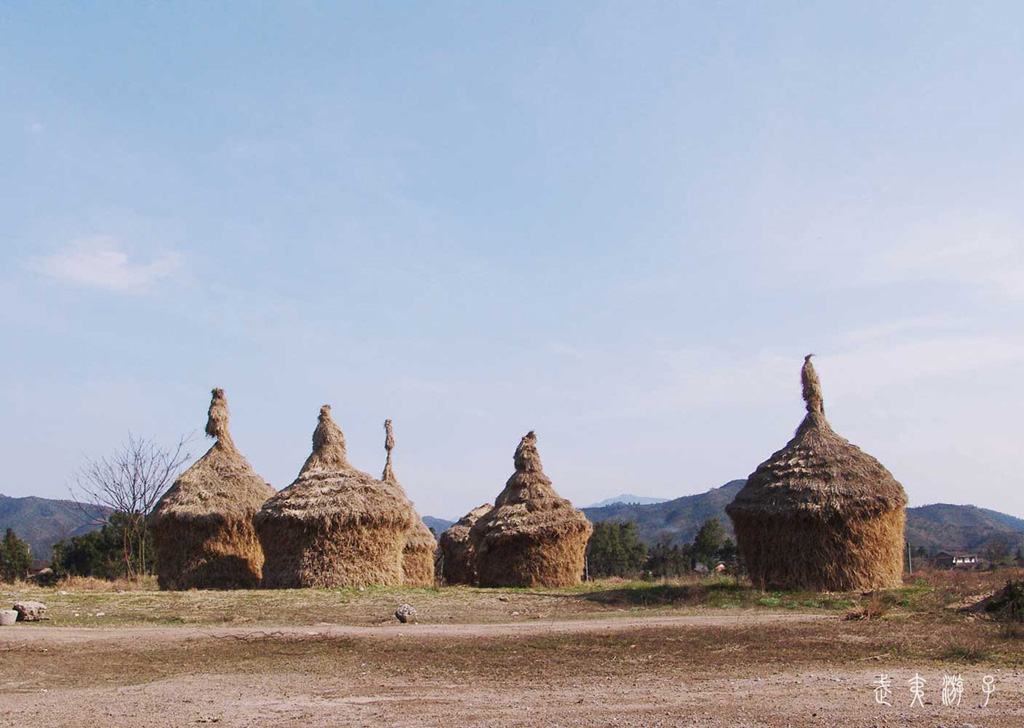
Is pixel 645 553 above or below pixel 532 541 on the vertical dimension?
below

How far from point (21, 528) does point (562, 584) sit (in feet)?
534

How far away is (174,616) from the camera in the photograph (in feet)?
55.5

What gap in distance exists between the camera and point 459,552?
104 ft

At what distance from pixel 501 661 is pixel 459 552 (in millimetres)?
20542

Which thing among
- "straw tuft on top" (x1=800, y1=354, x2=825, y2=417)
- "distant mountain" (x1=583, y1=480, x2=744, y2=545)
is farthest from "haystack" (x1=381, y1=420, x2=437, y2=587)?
"distant mountain" (x1=583, y1=480, x2=744, y2=545)

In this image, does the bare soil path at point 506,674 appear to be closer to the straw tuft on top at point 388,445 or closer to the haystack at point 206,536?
the haystack at point 206,536

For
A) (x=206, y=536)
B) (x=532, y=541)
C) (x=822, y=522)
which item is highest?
(x=822, y=522)

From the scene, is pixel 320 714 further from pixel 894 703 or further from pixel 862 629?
pixel 862 629

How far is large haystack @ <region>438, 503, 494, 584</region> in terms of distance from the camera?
3050 cm

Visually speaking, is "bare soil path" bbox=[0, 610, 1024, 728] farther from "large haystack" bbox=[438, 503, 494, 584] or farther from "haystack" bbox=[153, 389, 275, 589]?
"large haystack" bbox=[438, 503, 494, 584]

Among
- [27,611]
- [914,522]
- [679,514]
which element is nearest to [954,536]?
[914,522]

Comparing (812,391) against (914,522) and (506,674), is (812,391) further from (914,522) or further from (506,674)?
(914,522)

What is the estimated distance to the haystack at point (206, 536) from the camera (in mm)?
24938

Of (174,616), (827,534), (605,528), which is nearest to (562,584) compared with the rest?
(827,534)
